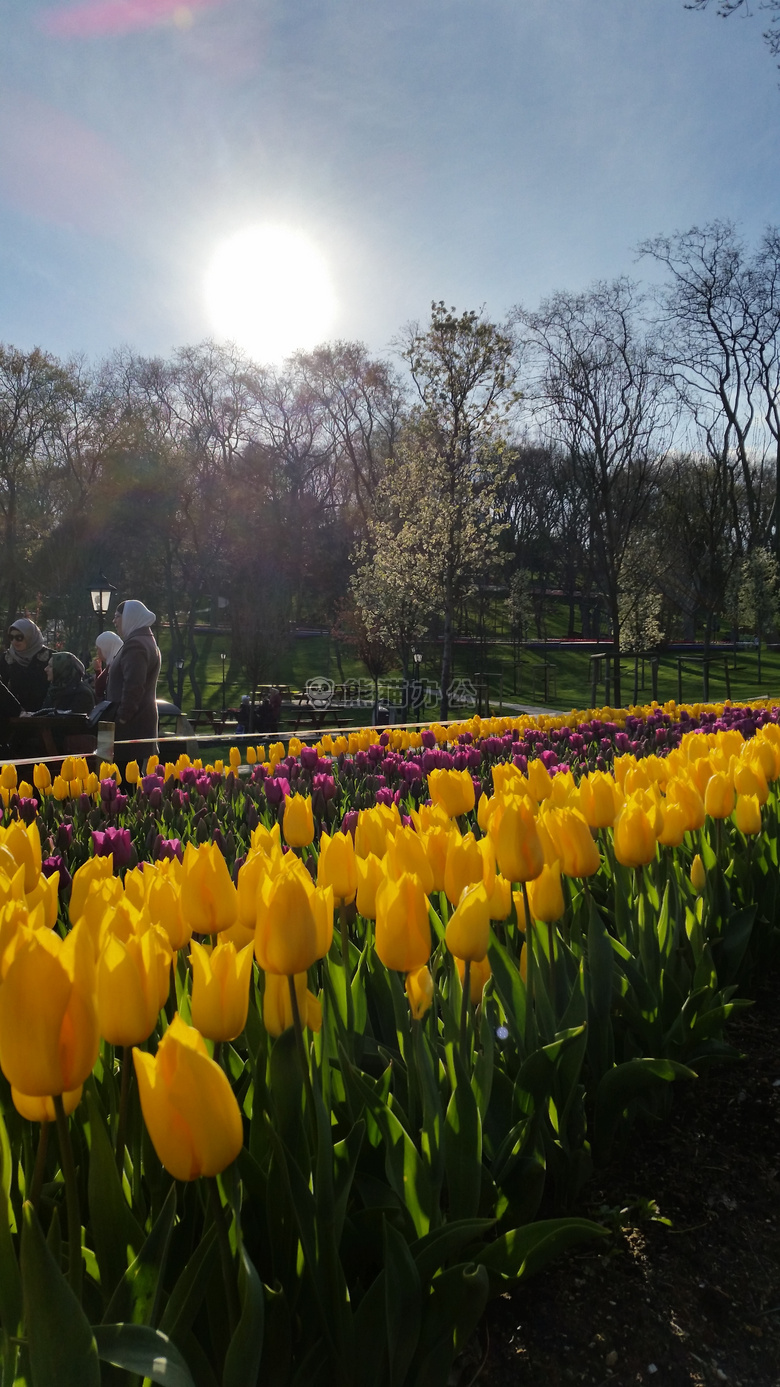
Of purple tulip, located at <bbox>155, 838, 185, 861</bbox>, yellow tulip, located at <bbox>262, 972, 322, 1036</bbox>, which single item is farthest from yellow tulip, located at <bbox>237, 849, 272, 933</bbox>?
purple tulip, located at <bbox>155, 838, 185, 861</bbox>

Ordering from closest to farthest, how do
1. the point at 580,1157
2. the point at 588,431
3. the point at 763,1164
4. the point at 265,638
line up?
1. the point at 580,1157
2. the point at 763,1164
3. the point at 588,431
4. the point at 265,638

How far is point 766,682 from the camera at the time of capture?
36.4 metres

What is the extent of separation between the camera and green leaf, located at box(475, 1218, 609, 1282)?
3.98ft

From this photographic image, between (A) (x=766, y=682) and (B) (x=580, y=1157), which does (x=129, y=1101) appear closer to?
(B) (x=580, y=1157)

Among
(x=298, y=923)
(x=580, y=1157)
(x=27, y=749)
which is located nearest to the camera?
(x=298, y=923)

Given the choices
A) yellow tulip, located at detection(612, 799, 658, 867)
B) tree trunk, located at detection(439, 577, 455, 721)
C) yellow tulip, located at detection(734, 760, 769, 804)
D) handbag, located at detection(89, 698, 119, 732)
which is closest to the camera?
yellow tulip, located at detection(612, 799, 658, 867)

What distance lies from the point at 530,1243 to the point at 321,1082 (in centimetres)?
37

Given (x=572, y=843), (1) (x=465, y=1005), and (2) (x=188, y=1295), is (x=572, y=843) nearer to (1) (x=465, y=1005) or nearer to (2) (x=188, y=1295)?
(1) (x=465, y=1005)

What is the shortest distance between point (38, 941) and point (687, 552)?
33.0 m

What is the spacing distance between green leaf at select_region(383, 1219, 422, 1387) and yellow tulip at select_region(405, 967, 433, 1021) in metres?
0.33

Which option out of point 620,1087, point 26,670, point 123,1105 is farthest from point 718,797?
point 26,670

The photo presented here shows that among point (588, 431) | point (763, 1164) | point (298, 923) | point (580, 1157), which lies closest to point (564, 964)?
point (580, 1157)

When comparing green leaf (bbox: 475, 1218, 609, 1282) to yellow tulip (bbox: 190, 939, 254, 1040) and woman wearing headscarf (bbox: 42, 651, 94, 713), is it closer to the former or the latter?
yellow tulip (bbox: 190, 939, 254, 1040)

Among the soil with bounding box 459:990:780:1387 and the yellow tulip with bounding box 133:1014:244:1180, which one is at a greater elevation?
the yellow tulip with bounding box 133:1014:244:1180
